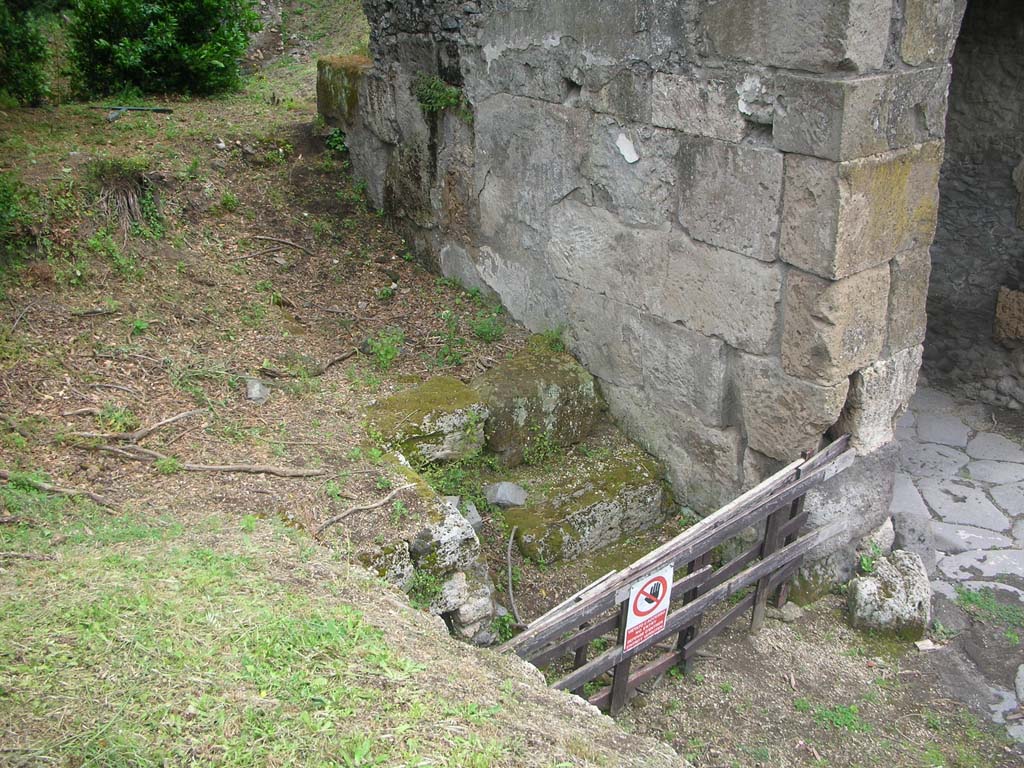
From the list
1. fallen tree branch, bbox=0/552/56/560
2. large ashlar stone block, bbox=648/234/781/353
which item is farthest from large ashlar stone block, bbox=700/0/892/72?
fallen tree branch, bbox=0/552/56/560

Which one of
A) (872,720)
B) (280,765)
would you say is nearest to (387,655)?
(280,765)

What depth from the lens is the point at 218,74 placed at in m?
8.16

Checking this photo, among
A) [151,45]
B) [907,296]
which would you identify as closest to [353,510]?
[907,296]

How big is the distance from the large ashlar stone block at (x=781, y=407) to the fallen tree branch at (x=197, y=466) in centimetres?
209

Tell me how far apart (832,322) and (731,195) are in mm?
729

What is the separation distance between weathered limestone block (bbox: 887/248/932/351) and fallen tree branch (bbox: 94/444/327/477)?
2740 millimetres

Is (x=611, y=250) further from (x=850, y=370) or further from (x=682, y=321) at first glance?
(x=850, y=370)

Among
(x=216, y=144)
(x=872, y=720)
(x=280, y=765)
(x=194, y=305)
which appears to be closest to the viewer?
(x=280, y=765)

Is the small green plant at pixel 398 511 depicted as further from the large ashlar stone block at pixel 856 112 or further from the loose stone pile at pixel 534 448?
the large ashlar stone block at pixel 856 112

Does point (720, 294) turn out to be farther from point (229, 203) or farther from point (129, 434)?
point (229, 203)

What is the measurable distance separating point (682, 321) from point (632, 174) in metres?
0.78

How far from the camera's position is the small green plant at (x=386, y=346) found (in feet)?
17.5

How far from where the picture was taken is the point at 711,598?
4.21 metres

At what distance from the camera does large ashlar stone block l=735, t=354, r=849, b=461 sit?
14.3 feet
